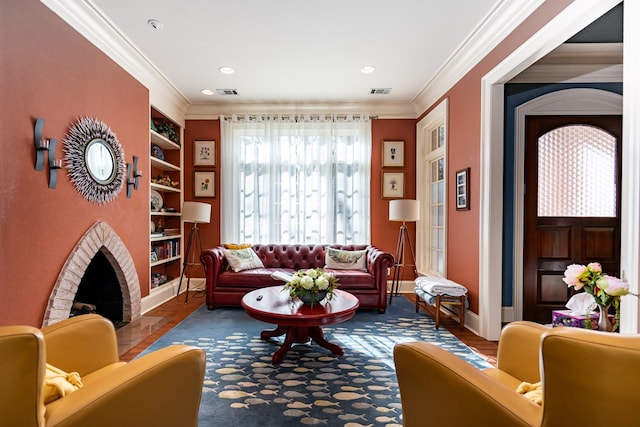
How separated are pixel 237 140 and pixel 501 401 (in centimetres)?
501

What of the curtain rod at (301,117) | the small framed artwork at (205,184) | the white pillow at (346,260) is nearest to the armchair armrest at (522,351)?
the white pillow at (346,260)

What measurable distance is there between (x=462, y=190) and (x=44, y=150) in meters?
3.86

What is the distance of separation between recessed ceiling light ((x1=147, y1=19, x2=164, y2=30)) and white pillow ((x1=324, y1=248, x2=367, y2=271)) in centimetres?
322

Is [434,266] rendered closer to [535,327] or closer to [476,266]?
[476,266]

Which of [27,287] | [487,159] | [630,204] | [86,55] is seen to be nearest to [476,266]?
[487,159]

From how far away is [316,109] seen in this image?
17.4 feet

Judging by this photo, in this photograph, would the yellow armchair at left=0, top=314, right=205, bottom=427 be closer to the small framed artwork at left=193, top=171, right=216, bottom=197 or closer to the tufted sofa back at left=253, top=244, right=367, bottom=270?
the tufted sofa back at left=253, top=244, right=367, bottom=270

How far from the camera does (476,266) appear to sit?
346 centimetres

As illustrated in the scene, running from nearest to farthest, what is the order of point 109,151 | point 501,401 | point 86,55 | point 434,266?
point 501,401 < point 86,55 < point 109,151 < point 434,266

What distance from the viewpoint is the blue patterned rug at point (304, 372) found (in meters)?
1.95

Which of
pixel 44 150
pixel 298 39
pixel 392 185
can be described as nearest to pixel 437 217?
pixel 392 185

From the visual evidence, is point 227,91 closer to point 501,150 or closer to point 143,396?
point 501,150

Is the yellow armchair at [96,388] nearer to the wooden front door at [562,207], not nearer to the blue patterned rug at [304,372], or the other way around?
the blue patterned rug at [304,372]

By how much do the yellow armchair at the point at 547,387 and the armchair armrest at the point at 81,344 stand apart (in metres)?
1.43
